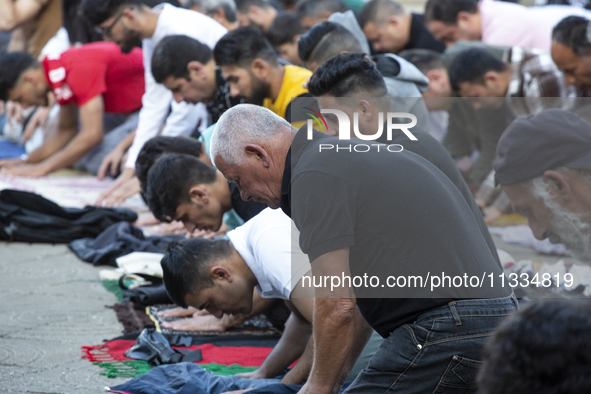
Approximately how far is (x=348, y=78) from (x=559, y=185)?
1130 millimetres

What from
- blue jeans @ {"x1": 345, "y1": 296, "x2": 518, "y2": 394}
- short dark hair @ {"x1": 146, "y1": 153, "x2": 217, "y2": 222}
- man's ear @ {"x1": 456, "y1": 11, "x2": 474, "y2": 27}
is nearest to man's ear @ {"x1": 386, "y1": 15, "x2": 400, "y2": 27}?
man's ear @ {"x1": 456, "y1": 11, "x2": 474, "y2": 27}

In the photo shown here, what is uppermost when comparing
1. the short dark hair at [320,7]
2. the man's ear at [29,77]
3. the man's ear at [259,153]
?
the man's ear at [259,153]

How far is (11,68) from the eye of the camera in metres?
5.40

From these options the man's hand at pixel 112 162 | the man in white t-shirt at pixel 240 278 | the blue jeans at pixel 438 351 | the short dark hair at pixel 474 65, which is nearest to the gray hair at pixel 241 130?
the man in white t-shirt at pixel 240 278

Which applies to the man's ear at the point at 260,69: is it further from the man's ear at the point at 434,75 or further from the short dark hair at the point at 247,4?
the short dark hair at the point at 247,4

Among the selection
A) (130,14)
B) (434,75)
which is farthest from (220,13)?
(434,75)

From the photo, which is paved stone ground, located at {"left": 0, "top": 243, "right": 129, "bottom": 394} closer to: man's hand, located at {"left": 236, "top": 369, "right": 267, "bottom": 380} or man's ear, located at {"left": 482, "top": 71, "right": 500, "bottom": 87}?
man's hand, located at {"left": 236, "top": 369, "right": 267, "bottom": 380}

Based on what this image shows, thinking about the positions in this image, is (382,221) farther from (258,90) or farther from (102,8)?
(102,8)

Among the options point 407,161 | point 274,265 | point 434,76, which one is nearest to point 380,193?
point 407,161

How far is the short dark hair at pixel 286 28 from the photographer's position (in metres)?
4.72

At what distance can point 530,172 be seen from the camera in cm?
303

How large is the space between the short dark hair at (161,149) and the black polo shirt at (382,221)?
1.82 m

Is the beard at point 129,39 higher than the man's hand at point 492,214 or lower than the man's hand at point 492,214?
higher

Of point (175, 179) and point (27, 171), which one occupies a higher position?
point (175, 179)
